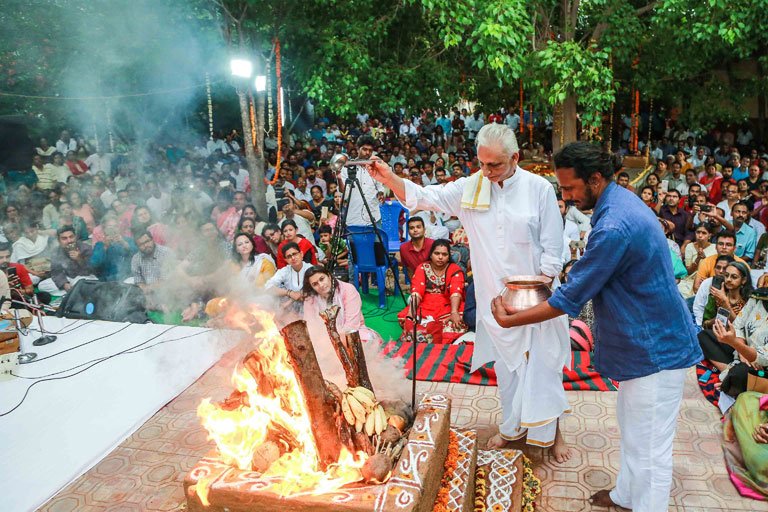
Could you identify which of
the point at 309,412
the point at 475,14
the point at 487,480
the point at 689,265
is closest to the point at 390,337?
the point at 487,480

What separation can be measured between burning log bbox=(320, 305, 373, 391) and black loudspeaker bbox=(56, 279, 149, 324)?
4193mm

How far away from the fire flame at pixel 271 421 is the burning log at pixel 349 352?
31cm

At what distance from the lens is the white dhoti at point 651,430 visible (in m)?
2.89

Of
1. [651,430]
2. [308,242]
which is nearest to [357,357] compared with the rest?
[651,430]

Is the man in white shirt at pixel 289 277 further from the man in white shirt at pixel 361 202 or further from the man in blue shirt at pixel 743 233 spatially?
the man in blue shirt at pixel 743 233

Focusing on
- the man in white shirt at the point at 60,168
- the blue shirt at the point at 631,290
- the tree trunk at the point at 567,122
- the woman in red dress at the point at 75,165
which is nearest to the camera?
the blue shirt at the point at 631,290

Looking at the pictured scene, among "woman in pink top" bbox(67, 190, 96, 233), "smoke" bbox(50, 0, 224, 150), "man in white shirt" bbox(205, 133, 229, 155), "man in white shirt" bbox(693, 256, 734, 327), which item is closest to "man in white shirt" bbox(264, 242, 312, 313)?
"man in white shirt" bbox(693, 256, 734, 327)

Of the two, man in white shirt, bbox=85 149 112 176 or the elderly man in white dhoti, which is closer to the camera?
the elderly man in white dhoti

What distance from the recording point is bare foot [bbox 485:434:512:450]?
13.4ft

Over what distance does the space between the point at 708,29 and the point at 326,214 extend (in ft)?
20.8

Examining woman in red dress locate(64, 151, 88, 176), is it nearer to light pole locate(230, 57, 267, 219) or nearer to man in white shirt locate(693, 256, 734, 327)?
light pole locate(230, 57, 267, 219)

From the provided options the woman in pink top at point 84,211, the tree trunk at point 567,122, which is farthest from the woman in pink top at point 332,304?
the tree trunk at point 567,122

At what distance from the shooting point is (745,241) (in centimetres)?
796

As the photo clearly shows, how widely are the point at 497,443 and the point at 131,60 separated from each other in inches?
443
